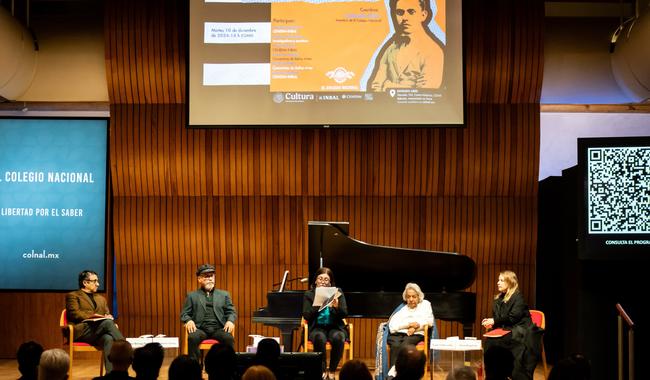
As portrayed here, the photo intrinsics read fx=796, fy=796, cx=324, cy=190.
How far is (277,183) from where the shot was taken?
9.30 metres

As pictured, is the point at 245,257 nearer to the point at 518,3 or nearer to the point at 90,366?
the point at 90,366

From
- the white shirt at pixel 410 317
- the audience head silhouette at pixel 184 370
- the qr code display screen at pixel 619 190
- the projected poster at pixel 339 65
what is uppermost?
the projected poster at pixel 339 65

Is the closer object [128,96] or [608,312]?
[608,312]

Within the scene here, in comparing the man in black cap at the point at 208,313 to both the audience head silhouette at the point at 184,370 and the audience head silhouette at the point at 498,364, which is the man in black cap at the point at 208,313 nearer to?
the audience head silhouette at the point at 184,370

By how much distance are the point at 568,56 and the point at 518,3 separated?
40.8 inches

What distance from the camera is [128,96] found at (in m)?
9.30

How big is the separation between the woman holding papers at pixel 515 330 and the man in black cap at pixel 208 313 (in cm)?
241

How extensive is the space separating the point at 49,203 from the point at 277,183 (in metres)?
2.70

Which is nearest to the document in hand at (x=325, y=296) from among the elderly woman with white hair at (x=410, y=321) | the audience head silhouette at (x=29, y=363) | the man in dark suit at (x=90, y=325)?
the elderly woman with white hair at (x=410, y=321)

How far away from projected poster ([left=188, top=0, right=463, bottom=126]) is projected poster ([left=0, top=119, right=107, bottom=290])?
1729 mm

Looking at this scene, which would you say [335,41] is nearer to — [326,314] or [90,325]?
[326,314]

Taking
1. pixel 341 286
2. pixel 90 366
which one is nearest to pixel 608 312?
pixel 341 286

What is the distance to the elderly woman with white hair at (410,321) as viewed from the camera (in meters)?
7.23

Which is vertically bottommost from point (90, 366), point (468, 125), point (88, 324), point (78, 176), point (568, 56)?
point (90, 366)
